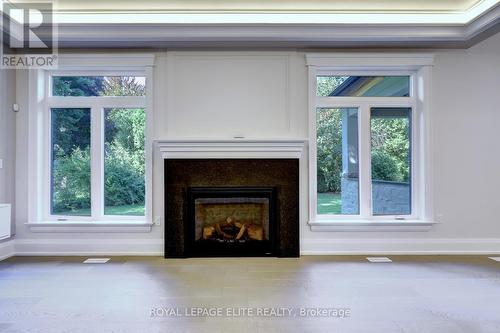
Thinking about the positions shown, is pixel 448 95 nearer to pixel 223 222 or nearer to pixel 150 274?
pixel 223 222

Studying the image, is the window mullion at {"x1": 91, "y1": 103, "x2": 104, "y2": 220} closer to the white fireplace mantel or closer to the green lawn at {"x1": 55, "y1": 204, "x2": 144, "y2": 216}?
the green lawn at {"x1": 55, "y1": 204, "x2": 144, "y2": 216}

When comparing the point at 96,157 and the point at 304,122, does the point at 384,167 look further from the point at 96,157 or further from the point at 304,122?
the point at 96,157

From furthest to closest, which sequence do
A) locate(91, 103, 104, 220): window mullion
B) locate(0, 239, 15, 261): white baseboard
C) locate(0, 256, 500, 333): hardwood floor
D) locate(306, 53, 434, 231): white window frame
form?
locate(91, 103, 104, 220): window mullion → locate(306, 53, 434, 231): white window frame → locate(0, 239, 15, 261): white baseboard → locate(0, 256, 500, 333): hardwood floor

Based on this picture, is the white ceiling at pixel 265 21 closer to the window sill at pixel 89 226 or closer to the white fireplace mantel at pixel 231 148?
the white fireplace mantel at pixel 231 148

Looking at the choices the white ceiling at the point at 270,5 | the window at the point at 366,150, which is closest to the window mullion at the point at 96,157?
the white ceiling at the point at 270,5

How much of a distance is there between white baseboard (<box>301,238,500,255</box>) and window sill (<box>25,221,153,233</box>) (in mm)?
2049

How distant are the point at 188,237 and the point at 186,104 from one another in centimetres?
165

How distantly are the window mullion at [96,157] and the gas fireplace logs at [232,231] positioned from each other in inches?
57.2

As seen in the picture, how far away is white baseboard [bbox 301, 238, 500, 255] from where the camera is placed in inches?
170

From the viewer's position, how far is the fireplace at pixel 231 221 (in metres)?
4.24

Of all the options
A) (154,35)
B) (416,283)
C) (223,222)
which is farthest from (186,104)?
(416,283)

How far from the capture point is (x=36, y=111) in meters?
4.35

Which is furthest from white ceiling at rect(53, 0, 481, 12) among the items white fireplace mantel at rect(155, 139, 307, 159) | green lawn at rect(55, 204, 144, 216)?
green lawn at rect(55, 204, 144, 216)

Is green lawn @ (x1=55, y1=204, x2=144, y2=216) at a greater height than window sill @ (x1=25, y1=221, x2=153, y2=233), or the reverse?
green lawn @ (x1=55, y1=204, x2=144, y2=216)
